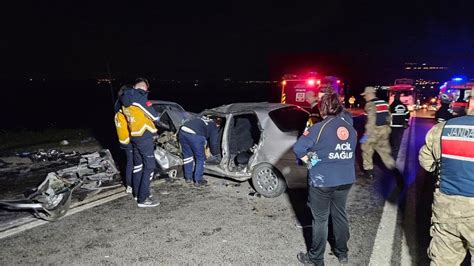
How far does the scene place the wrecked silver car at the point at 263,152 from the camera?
541 centimetres

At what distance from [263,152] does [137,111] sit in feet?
6.84

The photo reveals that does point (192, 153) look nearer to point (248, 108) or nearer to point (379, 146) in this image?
point (248, 108)

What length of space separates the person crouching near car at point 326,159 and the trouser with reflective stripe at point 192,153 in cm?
321

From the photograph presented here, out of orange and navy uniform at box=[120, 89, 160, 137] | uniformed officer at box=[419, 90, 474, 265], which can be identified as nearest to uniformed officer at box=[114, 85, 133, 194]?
orange and navy uniform at box=[120, 89, 160, 137]

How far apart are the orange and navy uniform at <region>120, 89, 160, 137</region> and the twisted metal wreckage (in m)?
1.30

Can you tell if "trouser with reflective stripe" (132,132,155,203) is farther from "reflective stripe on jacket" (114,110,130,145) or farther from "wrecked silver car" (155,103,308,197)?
"wrecked silver car" (155,103,308,197)

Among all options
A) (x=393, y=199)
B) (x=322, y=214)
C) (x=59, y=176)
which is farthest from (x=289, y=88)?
(x=322, y=214)

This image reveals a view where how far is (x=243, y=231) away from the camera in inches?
176

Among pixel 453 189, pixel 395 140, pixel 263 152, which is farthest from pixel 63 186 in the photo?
pixel 395 140

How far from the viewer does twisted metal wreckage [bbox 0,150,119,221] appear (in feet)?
16.0

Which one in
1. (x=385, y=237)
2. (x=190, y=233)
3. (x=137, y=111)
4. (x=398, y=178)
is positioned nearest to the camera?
(x=385, y=237)

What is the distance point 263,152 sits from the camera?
5613 mm

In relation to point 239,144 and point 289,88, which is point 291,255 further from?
point 289,88

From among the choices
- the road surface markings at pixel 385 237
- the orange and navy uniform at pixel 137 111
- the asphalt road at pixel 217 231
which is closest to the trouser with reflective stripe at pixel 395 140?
the asphalt road at pixel 217 231
